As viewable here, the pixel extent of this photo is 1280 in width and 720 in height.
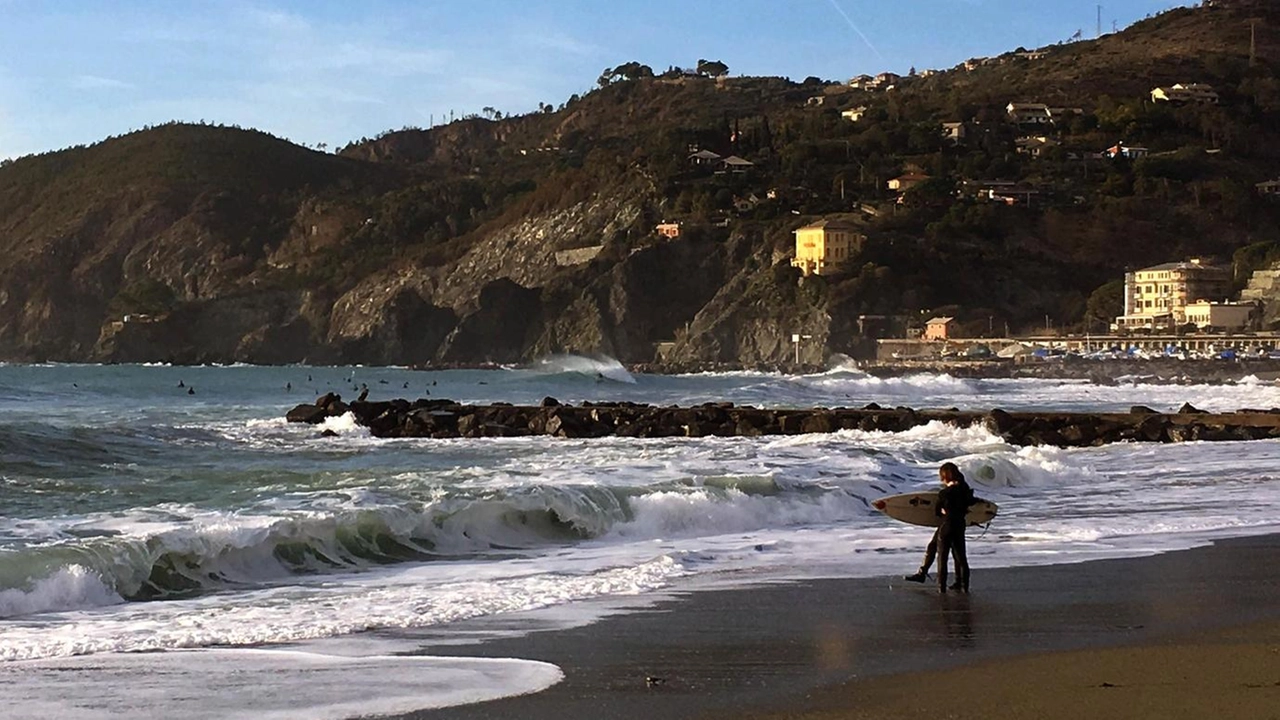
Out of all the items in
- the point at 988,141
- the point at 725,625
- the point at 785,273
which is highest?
the point at 988,141

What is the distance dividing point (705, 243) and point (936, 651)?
12278 cm

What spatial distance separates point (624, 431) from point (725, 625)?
82.3 ft

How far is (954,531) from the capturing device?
11914mm

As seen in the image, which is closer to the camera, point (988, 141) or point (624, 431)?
point (624, 431)

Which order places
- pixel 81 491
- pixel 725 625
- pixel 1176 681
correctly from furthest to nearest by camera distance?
pixel 81 491, pixel 725 625, pixel 1176 681

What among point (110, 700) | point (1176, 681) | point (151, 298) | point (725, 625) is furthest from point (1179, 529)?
point (151, 298)

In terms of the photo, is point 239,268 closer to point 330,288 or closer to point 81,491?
point 330,288

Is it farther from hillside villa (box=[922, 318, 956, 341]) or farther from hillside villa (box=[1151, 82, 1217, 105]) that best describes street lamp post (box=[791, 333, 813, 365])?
hillside villa (box=[1151, 82, 1217, 105])

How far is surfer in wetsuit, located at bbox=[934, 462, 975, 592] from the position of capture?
A: 11727mm

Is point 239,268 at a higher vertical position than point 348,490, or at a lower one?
higher

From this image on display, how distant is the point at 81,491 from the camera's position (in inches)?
766

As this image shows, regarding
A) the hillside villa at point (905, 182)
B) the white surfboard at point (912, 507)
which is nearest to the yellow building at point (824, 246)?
the hillside villa at point (905, 182)

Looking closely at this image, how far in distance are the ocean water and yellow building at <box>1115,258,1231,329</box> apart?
270 feet

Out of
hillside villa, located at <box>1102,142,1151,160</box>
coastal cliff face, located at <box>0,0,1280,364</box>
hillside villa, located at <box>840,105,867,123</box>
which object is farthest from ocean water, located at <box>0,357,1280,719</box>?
hillside villa, located at <box>840,105,867,123</box>
